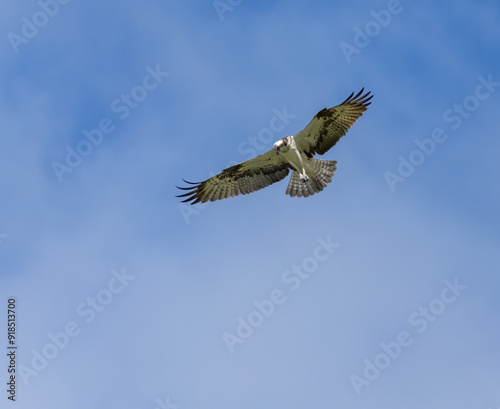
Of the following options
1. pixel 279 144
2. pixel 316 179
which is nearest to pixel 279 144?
pixel 279 144

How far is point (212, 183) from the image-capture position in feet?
57.3

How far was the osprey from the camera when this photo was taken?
16.2 m

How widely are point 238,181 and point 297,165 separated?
1603 millimetres

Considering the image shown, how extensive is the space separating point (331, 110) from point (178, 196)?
4174 mm

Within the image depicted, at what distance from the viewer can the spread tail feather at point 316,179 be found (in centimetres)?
1672

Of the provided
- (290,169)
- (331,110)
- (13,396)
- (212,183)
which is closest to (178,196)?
(212,183)

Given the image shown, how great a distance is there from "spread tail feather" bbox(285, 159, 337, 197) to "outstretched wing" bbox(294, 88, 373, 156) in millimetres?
269

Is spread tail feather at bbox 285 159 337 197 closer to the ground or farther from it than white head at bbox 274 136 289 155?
closer to the ground

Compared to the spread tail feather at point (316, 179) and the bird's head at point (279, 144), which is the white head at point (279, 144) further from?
the spread tail feather at point (316, 179)

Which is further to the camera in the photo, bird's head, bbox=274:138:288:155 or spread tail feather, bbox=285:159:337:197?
spread tail feather, bbox=285:159:337:197

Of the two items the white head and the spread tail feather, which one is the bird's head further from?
the spread tail feather

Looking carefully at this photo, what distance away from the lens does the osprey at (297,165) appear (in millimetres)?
16188

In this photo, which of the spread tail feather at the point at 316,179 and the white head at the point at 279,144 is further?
the spread tail feather at the point at 316,179

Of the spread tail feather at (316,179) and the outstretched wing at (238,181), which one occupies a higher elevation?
the outstretched wing at (238,181)
